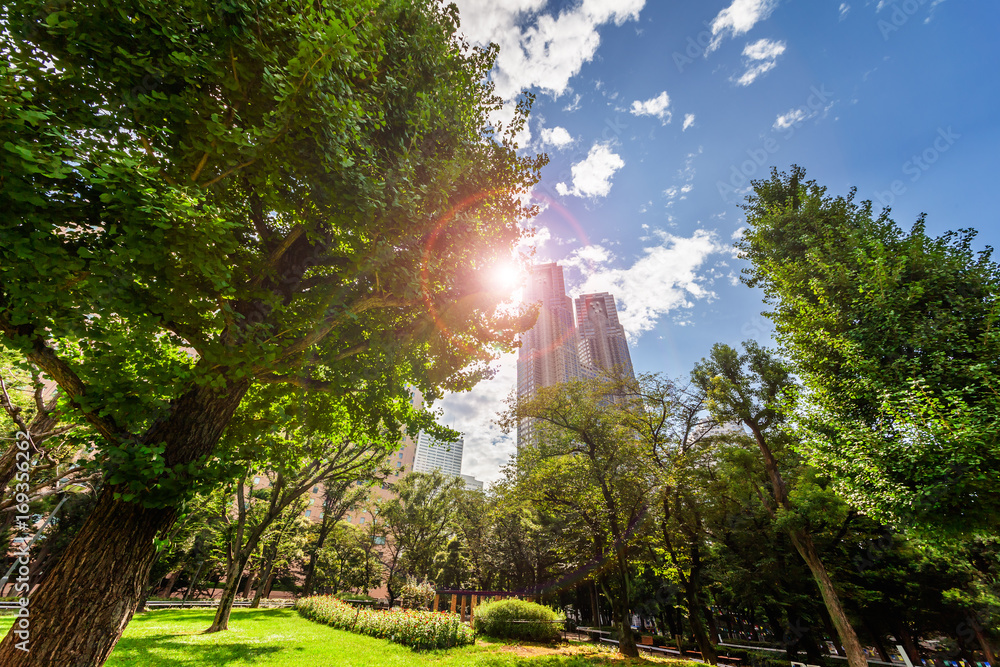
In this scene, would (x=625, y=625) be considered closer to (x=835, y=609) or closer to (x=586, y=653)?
(x=586, y=653)

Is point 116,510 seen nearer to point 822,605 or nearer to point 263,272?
point 263,272

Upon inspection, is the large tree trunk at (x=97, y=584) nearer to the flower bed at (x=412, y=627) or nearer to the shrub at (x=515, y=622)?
the flower bed at (x=412, y=627)

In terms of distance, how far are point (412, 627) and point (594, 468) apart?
9775 millimetres

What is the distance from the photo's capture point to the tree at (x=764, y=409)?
47.6 feet

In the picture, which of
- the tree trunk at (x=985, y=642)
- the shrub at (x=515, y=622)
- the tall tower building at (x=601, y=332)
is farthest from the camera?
the tall tower building at (x=601, y=332)

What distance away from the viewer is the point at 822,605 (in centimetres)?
1998

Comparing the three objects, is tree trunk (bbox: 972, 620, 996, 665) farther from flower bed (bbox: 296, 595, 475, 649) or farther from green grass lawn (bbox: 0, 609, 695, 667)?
flower bed (bbox: 296, 595, 475, 649)

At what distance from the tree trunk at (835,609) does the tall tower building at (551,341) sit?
266ft

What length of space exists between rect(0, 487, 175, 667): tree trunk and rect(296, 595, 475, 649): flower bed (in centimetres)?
1273

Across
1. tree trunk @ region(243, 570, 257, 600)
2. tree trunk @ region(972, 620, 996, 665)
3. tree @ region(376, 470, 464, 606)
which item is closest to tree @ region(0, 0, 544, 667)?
tree trunk @ region(972, 620, 996, 665)

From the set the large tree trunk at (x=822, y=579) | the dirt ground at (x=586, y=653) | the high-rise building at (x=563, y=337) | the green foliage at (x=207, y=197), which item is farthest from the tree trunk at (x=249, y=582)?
the high-rise building at (x=563, y=337)

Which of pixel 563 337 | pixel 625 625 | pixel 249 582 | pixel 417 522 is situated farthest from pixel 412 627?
pixel 563 337

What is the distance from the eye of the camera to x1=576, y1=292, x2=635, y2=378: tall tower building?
100875 mm

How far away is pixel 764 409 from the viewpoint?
58.2 feet
